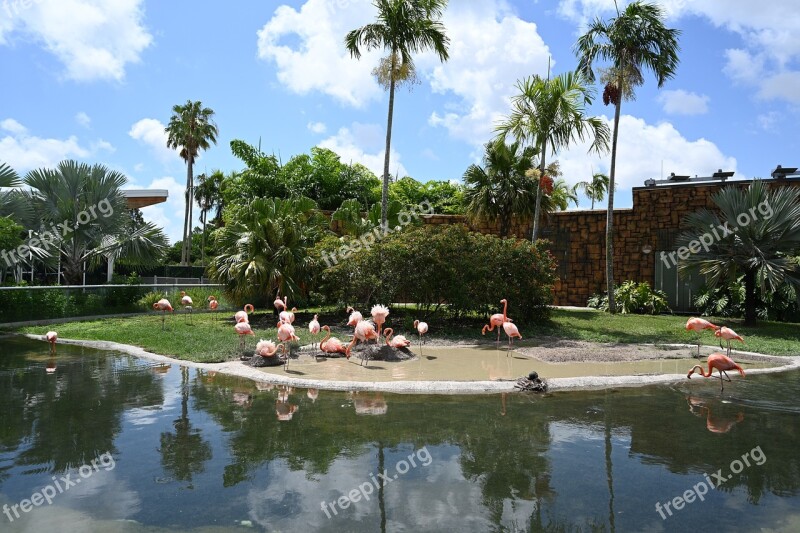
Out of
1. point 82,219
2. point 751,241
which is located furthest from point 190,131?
point 751,241

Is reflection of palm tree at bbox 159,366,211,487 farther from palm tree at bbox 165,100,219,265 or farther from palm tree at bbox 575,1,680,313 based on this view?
palm tree at bbox 165,100,219,265

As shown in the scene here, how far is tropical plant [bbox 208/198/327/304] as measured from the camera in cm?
1650

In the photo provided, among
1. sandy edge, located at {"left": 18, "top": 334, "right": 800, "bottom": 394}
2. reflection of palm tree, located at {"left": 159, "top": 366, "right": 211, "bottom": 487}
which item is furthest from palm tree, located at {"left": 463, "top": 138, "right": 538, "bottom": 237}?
reflection of palm tree, located at {"left": 159, "top": 366, "right": 211, "bottom": 487}

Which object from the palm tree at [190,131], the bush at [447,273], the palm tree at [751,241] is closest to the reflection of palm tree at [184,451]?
the bush at [447,273]

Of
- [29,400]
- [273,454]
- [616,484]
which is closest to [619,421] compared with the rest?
[616,484]

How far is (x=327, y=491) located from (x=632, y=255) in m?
20.3

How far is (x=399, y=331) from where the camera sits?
1534cm

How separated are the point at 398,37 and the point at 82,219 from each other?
12.1 metres

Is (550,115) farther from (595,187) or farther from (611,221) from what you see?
(595,187)

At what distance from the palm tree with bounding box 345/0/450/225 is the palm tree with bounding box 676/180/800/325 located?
30.8ft

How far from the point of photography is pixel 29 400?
7.63 metres

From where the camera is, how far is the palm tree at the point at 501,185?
2145 centimetres

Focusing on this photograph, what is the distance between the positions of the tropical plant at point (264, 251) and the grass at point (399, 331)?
1.12m

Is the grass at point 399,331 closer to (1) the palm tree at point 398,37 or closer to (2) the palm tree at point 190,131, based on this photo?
(1) the palm tree at point 398,37
